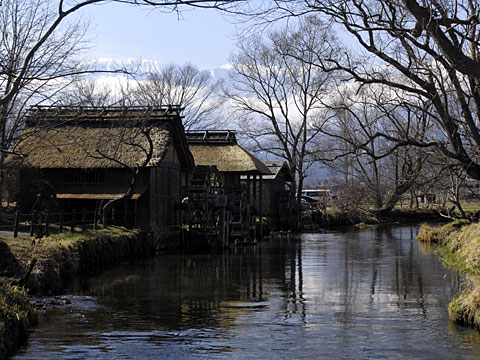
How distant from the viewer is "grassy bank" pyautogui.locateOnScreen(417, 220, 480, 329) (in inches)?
465

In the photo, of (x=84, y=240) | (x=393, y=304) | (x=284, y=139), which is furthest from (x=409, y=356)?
(x=284, y=139)

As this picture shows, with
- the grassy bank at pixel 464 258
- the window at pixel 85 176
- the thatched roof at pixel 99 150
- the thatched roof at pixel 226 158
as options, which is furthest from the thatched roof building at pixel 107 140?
the grassy bank at pixel 464 258

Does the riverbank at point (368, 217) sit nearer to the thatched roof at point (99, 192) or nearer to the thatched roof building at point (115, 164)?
the thatched roof building at point (115, 164)

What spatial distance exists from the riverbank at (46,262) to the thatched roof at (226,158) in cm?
1117

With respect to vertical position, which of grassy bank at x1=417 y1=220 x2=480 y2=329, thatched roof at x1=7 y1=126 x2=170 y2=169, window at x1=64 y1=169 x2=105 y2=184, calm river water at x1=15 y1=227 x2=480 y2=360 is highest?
thatched roof at x1=7 y1=126 x2=170 y2=169

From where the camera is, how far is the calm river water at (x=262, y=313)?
10.5 m

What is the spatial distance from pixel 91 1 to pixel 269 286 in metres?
11.5

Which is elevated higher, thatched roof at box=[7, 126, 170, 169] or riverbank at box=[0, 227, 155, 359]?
thatched roof at box=[7, 126, 170, 169]

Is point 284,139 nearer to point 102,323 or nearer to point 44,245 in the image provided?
point 44,245

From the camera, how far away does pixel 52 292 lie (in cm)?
1586

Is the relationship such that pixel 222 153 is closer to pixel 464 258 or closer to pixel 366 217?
pixel 366 217

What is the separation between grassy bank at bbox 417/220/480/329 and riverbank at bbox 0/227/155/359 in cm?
783

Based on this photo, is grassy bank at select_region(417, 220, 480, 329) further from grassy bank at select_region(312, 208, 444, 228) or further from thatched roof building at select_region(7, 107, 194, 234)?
grassy bank at select_region(312, 208, 444, 228)

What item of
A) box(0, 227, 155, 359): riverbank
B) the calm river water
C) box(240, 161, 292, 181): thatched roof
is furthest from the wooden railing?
box(240, 161, 292, 181): thatched roof
